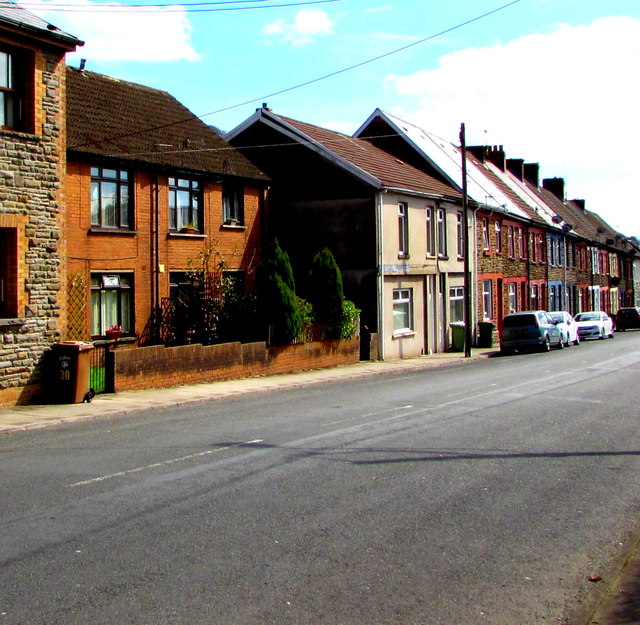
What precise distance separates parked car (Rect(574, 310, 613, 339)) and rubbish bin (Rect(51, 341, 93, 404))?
33671mm

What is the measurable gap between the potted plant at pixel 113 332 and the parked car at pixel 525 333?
1797cm

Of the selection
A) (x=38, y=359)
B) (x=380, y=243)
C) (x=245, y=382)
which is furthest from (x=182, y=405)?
(x=380, y=243)

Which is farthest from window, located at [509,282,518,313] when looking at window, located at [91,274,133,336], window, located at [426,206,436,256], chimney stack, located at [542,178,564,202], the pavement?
window, located at [91,274,133,336]

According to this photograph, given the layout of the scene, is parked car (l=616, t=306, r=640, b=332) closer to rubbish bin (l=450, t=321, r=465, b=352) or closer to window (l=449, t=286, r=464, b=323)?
window (l=449, t=286, r=464, b=323)

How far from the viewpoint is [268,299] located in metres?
23.4

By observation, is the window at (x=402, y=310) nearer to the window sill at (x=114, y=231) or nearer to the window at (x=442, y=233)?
the window at (x=442, y=233)

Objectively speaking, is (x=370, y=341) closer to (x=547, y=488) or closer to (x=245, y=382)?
(x=245, y=382)

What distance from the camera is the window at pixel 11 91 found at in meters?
16.7

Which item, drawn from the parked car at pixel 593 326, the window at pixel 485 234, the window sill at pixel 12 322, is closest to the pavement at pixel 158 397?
the window sill at pixel 12 322

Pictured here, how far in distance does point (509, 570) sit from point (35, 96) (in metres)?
14.5

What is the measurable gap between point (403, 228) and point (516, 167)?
Answer: 1170 inches

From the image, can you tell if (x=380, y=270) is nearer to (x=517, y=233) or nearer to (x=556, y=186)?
(x=517, y=233)

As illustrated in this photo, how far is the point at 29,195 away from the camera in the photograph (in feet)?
55.5

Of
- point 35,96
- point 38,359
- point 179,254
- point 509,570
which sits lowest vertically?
point 509,570
